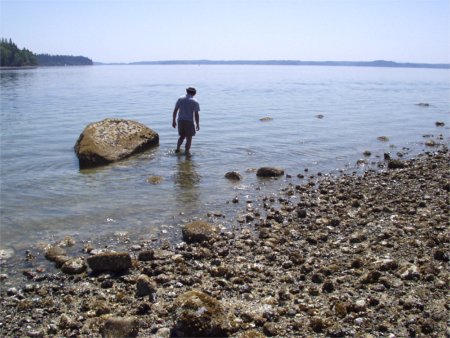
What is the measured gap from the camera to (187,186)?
12.6 meters

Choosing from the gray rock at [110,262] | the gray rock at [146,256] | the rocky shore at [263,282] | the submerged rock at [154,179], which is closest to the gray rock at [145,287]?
the rocky shore at [263,282]

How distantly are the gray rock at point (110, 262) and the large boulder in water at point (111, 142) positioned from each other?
8.32 meters

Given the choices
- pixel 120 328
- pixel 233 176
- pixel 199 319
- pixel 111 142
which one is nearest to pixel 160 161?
pixel 111 142

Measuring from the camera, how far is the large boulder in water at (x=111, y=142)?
15.1 m

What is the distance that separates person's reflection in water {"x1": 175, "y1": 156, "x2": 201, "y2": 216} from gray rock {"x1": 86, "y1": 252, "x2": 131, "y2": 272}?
3.25m

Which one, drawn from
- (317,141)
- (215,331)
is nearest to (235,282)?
(215,331)

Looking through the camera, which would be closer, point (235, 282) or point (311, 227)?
point (235, 282)

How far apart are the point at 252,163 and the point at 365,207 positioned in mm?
6096

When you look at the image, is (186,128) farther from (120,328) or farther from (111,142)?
(120,328)

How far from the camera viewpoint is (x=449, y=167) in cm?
1464

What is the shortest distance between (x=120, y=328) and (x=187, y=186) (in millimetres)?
7433

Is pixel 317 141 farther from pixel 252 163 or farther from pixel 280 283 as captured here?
pixel 280 283

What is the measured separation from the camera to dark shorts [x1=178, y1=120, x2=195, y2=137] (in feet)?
54.1


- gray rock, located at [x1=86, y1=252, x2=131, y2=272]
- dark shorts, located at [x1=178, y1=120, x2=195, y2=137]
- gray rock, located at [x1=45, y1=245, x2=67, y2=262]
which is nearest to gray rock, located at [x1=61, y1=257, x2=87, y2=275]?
gray rock, located at [x1=86, y1=252, x2=131, y2=272]
